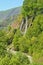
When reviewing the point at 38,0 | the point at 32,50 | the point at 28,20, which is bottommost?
the point at 32,50

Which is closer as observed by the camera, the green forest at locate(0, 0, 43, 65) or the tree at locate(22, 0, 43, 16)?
the green forest at locate(0, 0, 43, 65)

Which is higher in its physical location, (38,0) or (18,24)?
(38,0)

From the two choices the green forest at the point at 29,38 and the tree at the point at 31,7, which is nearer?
the green forest at the point at 29,38

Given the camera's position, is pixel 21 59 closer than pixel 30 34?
Yes

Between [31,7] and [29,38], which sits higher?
[31,7]

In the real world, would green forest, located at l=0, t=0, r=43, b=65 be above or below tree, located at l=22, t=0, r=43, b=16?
below

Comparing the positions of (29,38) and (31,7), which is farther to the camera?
(31,7)

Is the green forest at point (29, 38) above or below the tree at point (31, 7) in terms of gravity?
below

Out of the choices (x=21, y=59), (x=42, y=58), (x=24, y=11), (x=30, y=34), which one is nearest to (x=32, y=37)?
(x=30, y=34)

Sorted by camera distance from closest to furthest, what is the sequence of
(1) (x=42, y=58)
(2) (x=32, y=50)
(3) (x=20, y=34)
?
(1) (x=42, y=58) → (2) (x=32, y=50) → (3) (x=20, y=34)

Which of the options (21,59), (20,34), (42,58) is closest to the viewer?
(21,59)

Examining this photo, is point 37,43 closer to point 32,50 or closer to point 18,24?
point 32,50
